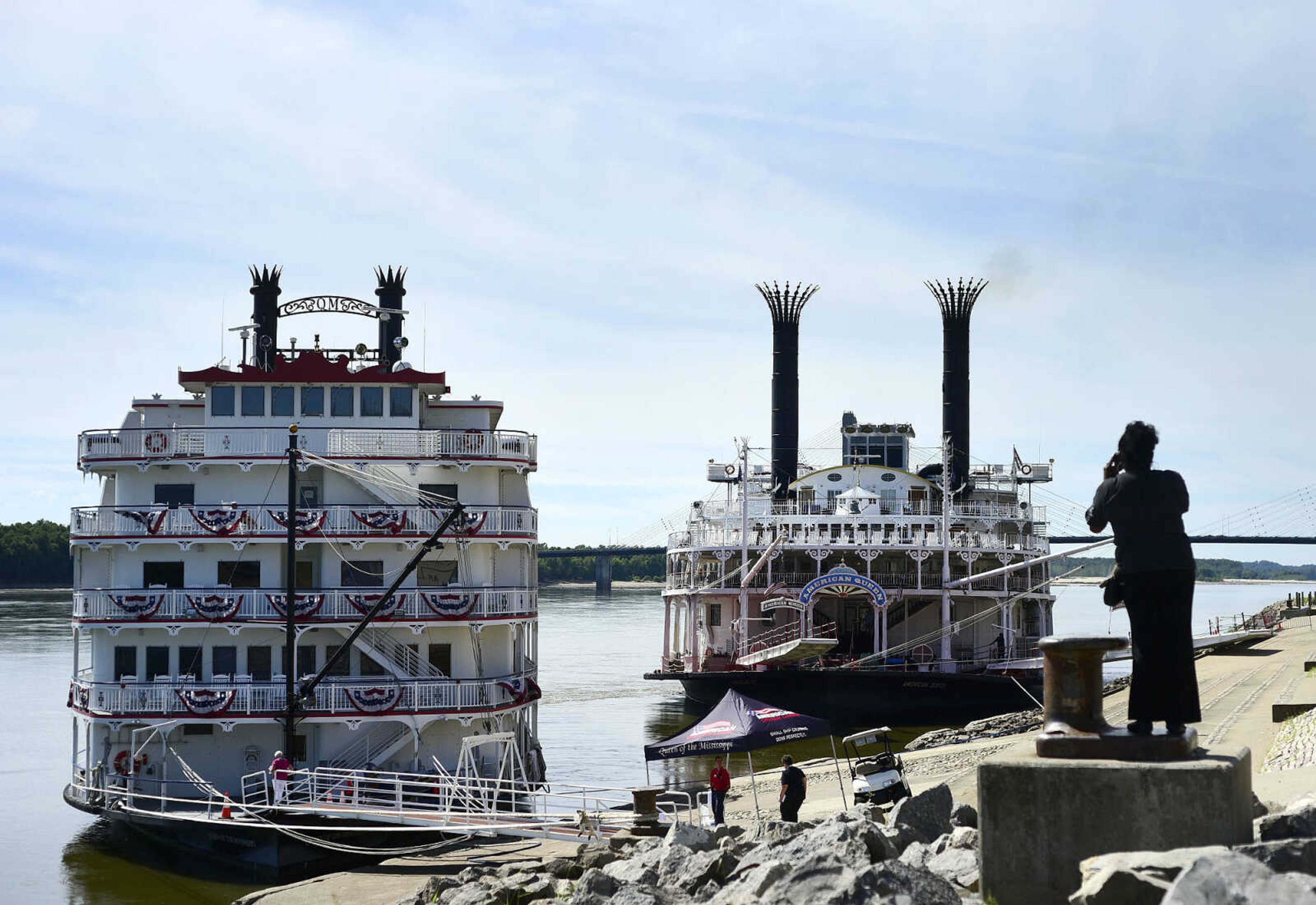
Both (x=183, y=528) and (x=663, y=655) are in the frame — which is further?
(x=663, y=655)

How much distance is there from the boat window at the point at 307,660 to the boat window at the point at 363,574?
4.56 ft

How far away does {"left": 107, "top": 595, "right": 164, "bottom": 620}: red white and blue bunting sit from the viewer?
2866cm

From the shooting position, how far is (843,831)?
1191 centimetres

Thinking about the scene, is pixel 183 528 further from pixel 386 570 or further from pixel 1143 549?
pixel 1143 549

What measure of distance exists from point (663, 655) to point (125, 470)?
28445 mm

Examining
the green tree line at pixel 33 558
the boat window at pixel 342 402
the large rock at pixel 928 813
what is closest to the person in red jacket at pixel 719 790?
the large rock at pixel 928 813

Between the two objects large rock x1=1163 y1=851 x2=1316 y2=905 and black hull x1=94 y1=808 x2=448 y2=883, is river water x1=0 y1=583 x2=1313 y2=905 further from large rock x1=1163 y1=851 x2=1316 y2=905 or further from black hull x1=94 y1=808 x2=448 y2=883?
large rock x1=1163 y1=851 x2=1316 y2=905

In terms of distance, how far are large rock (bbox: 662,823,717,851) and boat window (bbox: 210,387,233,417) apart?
58.7 feet

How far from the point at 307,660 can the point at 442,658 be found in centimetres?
265

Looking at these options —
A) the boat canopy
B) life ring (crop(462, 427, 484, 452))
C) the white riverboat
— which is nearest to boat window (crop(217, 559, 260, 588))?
the white riverboat

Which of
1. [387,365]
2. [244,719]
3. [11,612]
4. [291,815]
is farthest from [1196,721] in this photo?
[11,612]

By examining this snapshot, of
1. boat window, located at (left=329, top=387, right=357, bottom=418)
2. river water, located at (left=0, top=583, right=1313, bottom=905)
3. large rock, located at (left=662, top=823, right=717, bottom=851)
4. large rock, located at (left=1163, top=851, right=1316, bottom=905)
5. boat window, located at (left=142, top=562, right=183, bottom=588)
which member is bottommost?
river water, located at (left=0, top=583, right=1313, bottom=905)

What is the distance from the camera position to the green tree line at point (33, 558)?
14562 centimetres

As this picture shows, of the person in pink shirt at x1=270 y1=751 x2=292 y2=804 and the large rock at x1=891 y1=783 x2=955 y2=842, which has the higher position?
the large rock at x1=891 y1=783 x2=955 y2=842
